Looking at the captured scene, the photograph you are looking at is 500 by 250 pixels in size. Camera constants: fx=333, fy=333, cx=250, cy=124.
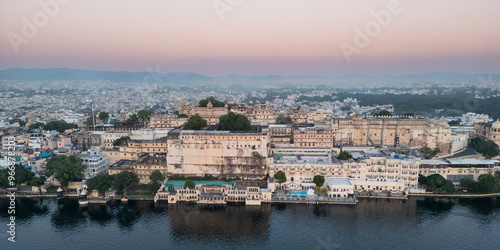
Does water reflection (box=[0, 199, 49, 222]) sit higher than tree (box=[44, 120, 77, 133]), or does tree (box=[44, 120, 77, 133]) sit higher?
tree (box=[44, 120, 77, 133])

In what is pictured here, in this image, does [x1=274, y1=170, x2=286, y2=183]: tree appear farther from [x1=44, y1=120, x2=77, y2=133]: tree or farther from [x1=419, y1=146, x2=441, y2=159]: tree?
[x1=44, y1=120, x2=77, y2=133]: tree

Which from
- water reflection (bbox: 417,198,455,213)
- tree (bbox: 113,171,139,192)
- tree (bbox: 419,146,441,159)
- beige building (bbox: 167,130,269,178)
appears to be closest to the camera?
water reflection (bbox: 417,198,455,213)

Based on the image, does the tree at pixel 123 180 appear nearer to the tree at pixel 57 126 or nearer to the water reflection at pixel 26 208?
the water reflection at pixel 26 208

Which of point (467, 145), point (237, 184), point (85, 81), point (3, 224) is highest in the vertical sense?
point (85, 81)

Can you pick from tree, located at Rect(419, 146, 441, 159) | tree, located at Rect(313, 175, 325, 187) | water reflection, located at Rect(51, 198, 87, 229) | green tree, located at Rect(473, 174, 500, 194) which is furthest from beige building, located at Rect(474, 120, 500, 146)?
water reflection, located at Rect(51, 198, 87, 229)

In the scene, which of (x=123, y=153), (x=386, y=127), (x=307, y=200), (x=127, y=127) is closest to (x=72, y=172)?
(x=123, y=153)

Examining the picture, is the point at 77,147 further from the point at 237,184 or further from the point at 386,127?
the point at 386,127

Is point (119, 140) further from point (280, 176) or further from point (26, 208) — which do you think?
Answer: point (280, 176)
